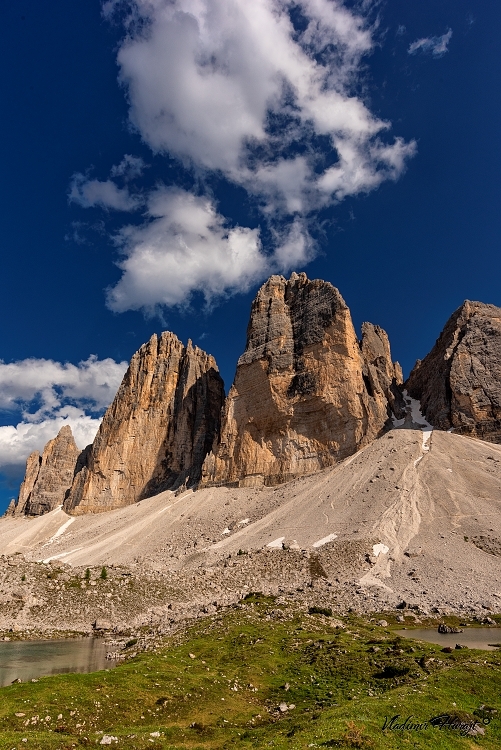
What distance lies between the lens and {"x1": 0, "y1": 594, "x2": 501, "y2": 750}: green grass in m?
12.4

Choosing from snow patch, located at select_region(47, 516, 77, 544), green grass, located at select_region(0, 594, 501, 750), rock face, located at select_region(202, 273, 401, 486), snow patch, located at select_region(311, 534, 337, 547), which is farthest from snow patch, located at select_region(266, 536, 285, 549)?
snow patch, located at select_region(47, 516, 77, 544)

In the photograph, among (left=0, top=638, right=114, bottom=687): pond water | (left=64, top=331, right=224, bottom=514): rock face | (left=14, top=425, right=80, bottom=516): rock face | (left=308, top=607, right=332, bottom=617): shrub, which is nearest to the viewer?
(left=0, top=638, right=114, bottom=687): pond water

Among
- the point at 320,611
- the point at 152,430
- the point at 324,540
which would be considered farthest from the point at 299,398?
the point at 320,611

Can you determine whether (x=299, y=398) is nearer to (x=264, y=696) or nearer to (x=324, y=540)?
(x=324, y=540)

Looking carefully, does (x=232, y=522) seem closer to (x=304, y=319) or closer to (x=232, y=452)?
(x=232, y=452)

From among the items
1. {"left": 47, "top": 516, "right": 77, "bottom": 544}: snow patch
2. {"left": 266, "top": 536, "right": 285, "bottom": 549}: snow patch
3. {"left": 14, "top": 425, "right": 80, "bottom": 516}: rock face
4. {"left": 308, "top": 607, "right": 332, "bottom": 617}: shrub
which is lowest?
{"left": 308, "top": 607, "right": 332, "bottom": 617}: shrub

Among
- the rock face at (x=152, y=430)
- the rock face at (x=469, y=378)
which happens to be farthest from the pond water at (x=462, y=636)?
the rock face at (x=152, y=430)

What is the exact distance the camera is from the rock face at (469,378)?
9394cm

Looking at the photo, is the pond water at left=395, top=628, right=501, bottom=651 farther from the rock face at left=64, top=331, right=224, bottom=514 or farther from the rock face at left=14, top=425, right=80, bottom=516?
the rock face at left=14, top=425, right=80, bottom=516

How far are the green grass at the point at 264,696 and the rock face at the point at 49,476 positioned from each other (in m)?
152

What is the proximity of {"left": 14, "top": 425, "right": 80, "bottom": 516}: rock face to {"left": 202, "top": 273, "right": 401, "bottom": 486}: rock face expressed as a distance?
8261 centimetres

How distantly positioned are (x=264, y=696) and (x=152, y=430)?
126m

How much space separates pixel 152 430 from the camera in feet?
462

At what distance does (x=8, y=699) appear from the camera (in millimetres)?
15375
